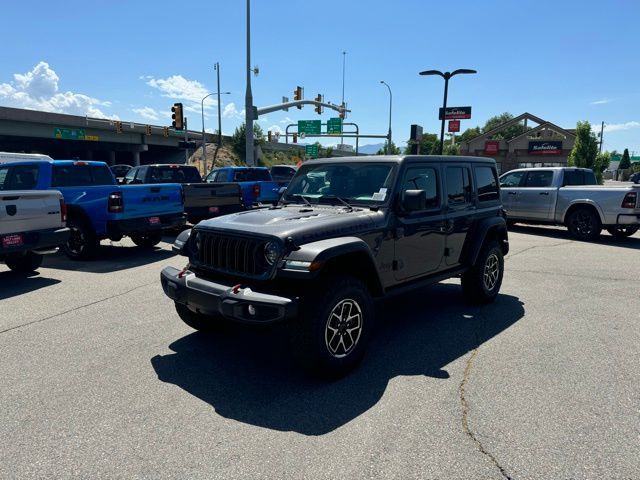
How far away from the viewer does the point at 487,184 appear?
6.04 metres

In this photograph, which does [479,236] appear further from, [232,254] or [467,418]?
[232,254]

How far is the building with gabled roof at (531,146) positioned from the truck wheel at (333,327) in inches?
1849

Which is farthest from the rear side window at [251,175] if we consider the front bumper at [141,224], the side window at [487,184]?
the side window at [487,184]

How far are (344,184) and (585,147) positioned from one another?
3711 cm

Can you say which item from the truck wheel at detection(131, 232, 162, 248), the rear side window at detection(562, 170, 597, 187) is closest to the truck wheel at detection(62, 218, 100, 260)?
the truck wheel at detection(131, 232, 162, 248)

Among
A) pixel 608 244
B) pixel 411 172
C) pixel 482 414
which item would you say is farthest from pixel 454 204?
pixel 608 244

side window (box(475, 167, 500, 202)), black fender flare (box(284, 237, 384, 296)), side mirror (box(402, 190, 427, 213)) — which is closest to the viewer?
black fender flare (box(284, 237, 384, 296))

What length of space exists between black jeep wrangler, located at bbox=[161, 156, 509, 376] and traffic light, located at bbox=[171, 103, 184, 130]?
67.0 ft

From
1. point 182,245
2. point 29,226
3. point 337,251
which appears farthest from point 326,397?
point 29,226

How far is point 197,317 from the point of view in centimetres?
459

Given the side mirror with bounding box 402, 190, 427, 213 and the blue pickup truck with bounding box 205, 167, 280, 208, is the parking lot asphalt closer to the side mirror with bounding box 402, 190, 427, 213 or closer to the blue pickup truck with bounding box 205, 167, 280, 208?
the side mirror with bounding box 402, 190, 427, 213

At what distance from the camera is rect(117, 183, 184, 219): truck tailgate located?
865cm

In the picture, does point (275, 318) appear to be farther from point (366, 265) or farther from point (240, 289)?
point (366, 265)

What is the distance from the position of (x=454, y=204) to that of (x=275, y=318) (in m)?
2.96
